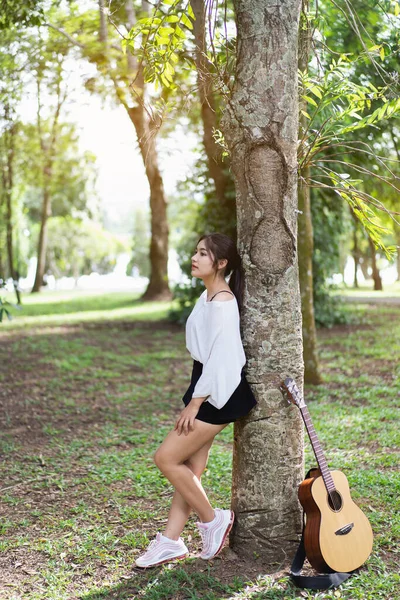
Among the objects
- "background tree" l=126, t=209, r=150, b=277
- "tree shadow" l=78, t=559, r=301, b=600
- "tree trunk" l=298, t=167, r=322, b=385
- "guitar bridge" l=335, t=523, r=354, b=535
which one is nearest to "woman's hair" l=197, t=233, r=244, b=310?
"guitar bridge" l=335, t=523, r=354, b=535

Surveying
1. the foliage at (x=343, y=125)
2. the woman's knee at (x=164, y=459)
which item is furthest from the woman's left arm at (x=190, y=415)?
the foliage at (x=343, y=125)

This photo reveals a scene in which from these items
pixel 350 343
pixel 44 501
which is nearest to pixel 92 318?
pixel 350 343

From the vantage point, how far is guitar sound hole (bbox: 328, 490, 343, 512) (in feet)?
11.3

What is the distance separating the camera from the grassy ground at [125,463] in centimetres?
356

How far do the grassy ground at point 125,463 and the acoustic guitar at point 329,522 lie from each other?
146 mm

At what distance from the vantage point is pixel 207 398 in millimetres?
3521

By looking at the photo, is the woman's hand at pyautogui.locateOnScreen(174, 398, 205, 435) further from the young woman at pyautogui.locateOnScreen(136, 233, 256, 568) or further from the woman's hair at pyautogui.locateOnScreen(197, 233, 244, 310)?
the woman's hair at pyautogui.locateOnScreen(197, 233, 244, 310)

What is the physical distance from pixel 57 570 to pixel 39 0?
548cm

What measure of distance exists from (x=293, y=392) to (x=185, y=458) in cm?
71

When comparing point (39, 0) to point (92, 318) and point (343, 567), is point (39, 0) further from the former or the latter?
point (92, 318)

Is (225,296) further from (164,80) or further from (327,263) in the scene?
(327,263)

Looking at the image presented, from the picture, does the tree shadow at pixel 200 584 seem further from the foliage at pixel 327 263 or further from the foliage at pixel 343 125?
the foliage at pixel 327 263

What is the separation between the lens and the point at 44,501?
4906 millimetres

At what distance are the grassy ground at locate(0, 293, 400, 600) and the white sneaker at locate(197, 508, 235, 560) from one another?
0.36ft
